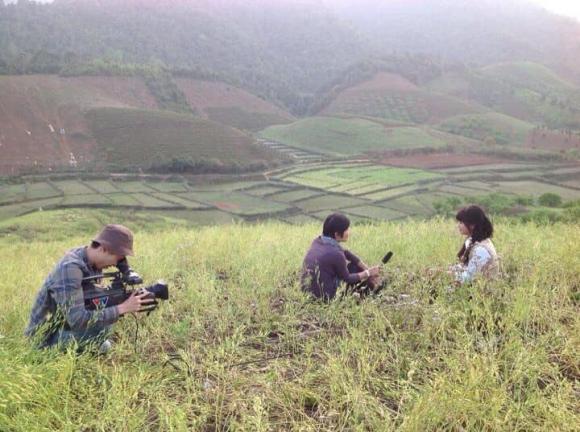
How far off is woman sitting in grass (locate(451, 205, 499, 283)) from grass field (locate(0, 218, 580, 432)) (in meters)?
0.27

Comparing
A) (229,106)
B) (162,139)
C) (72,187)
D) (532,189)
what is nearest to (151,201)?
(72,187)

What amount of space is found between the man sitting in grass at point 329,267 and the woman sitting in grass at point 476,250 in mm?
851

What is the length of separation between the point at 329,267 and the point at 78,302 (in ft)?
7.52

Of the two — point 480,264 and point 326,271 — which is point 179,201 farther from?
point 480,264

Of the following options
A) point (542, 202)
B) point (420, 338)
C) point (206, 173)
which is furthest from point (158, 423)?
point (206, 173)

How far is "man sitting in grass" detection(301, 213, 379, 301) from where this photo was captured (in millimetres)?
4684

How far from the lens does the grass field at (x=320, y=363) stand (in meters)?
2.50

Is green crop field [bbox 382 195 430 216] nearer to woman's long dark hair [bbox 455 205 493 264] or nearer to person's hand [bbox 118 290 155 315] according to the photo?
woman's long dark hair [bbox 455 205 493 264]

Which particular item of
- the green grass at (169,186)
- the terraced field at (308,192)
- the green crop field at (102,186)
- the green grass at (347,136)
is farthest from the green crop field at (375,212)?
the green grass at (347,136)

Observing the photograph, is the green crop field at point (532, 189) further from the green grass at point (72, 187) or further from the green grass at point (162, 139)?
the green grass at point (72, 187)

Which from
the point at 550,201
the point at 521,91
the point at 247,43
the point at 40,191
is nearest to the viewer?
the point at 550,201

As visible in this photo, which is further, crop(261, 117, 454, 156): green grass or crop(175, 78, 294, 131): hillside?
crop(175, 78, 294, 131): hillside

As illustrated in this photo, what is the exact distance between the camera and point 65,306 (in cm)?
337

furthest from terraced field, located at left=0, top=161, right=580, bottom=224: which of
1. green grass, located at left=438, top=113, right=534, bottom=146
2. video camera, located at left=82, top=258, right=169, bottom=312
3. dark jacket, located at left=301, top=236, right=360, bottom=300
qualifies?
video camera, located at left=82, top=258, right=169, bottom=312
